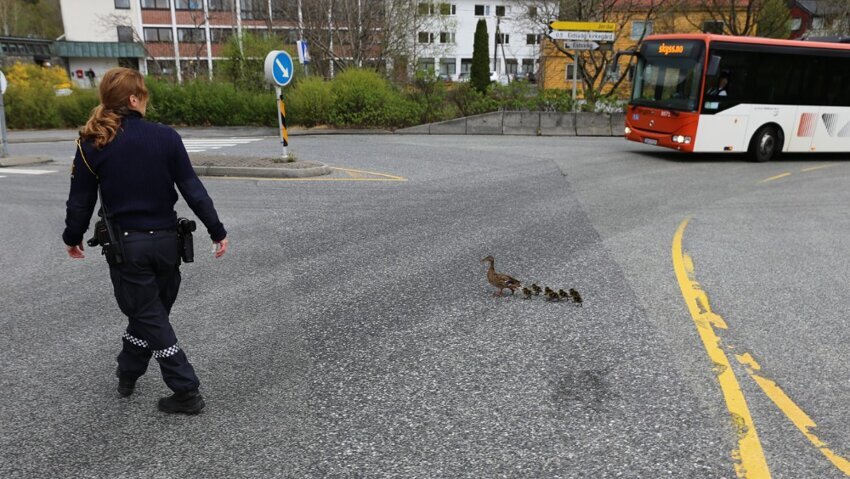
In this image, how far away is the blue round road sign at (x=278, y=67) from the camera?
1341cm

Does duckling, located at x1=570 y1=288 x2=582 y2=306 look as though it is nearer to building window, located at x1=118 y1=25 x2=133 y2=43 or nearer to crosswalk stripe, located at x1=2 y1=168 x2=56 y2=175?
crosswalk stripe, located at x1=2 y1=168 x2=56 y2=175

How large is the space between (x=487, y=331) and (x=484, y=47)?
1151 inches

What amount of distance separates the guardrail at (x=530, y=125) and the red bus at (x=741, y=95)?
6.99 m

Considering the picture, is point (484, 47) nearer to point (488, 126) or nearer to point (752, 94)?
point (488, 126)

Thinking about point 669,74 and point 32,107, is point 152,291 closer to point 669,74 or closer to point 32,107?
point 669,74

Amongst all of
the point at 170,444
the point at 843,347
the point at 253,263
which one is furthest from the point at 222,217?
the point at 843,347

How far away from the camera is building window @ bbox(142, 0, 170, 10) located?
67.6 m

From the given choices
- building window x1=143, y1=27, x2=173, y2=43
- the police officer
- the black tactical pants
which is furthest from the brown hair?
building window x1=143, y1=27, x2=173, y2=43

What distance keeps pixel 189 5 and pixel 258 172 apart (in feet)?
187

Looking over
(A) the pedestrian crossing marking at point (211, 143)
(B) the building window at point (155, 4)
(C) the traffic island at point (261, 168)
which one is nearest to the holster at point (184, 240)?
(C) the traffic island at point (261, 168)

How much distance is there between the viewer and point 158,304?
3582 millimetres

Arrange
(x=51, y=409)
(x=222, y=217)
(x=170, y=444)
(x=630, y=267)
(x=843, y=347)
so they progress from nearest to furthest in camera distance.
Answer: (x=170, y=444)
(x=51, y=409)
(x=843, y=347)
(x=630, y=267)
(x=222, y=217)

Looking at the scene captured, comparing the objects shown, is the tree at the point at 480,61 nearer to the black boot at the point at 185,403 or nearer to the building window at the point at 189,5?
the black boot at the point at 185,403

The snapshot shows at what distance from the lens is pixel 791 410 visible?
12.2ft
